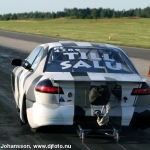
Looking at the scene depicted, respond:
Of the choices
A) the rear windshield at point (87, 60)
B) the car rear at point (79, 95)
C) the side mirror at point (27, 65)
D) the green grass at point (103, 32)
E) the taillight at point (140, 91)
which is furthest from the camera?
the green grass at point (103, 32)

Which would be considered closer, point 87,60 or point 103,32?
point 87,60

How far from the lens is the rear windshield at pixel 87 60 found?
715 cm

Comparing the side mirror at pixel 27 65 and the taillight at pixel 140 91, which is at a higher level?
the side mirror at pixel 27 65

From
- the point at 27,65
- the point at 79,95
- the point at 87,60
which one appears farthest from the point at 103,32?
the point at 79,95

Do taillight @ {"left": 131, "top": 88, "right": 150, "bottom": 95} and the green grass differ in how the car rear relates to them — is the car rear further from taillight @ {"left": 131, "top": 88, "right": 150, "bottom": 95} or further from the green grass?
the green grass

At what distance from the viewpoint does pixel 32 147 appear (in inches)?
257

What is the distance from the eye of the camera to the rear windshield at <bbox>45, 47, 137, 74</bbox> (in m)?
7.15

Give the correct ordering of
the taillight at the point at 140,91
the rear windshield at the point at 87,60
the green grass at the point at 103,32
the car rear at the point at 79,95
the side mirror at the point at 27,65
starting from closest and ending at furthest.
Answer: the car rear at the point at 79,95
the taillight at the point at 140,91
the rear windshield at the point at 87,60
the side mirror at the point at 27,65
the green grass at the point at 103,32

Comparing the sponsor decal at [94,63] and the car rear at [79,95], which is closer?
the car rear at [79,95]

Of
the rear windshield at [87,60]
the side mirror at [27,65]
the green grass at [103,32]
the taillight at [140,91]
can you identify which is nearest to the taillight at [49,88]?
the rear windshield at [87,60]

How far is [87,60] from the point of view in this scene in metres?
7.37

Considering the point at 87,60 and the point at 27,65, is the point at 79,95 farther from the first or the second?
the point at 27,65

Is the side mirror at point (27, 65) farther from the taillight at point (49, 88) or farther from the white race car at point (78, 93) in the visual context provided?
the taillight at point (49, 88)

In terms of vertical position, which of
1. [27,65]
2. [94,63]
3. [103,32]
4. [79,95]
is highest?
[94,63]
